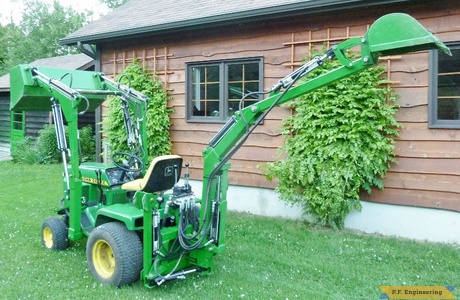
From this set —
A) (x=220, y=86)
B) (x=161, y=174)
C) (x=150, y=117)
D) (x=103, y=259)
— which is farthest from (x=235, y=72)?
(x=103, y=259)

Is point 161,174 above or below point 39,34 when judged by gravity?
below

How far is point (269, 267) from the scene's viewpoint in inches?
172

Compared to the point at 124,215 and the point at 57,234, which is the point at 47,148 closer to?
the point at 57,234

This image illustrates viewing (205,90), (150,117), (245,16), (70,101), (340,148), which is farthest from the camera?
(150,117)

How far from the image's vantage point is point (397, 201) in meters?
5.62

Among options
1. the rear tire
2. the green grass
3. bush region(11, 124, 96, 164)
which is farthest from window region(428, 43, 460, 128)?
bush region(11, 124, 96, 164)

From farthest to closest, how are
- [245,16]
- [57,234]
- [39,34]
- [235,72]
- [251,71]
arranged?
1. [39,34]
2. [235,72]
3. [251,71]
4. [245,16]
5. [57,234]

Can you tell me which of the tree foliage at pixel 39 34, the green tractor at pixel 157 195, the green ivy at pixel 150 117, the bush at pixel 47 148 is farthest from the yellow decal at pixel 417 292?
the tree foliage at pixel 39 34

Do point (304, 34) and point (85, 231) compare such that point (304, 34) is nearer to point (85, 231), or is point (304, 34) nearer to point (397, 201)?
point (397, 201)

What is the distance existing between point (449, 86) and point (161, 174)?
147 inches

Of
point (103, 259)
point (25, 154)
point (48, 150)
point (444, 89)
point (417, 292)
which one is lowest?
point (417, 292)

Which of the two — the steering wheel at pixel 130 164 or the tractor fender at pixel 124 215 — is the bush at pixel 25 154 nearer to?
the steering wheel at pixel 130 164

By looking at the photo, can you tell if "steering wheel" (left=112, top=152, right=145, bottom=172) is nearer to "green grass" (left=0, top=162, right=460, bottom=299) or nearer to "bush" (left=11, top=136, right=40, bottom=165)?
"green grass" (left=0, top=162, right=460, bottom=299)

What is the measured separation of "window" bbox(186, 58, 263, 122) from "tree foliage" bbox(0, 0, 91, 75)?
2546 cm
